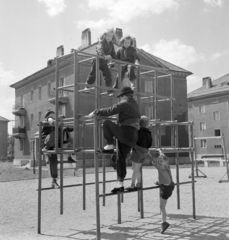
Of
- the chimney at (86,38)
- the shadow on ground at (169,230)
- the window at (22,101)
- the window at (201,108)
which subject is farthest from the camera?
the window at (201,108)

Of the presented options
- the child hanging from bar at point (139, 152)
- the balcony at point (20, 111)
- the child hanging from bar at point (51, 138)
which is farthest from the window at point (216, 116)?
the child hanging from bar at point (139, 152)

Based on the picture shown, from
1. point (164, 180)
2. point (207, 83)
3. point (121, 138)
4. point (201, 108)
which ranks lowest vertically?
point (164, 180)

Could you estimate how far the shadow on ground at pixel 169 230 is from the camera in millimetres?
5871

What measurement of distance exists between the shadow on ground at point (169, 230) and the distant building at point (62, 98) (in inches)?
735

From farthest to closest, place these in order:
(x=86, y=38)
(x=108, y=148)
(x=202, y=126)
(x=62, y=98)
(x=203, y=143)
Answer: (x=202, y=126) → (x=203, y=143) → (x=86, y=38) → (x=62, y=98) → (x=108, y=148)

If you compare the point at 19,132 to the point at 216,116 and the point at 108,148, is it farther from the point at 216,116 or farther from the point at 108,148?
the point at 108,148

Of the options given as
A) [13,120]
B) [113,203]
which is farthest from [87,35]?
[113,203]

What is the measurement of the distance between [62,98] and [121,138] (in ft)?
83.5

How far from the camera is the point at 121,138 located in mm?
5562

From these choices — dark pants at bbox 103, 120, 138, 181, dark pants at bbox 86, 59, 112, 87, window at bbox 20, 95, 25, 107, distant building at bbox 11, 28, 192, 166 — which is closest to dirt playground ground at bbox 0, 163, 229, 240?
dark pants at bbox 103, 120, 138, 181

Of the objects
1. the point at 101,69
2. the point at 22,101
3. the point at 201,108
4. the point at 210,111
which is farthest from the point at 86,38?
the point at 101,69

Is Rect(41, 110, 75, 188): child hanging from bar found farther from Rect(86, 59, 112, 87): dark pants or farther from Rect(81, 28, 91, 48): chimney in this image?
Rect(81, 28, 91, 48): chimney

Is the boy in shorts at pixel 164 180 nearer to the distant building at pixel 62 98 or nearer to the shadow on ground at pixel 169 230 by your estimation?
the shadow on ground at pixel 169 230

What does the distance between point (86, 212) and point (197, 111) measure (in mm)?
42410
